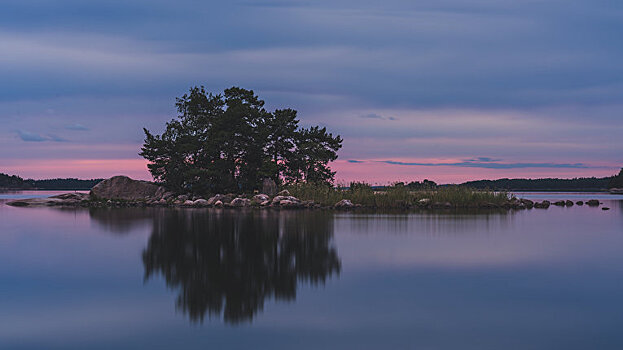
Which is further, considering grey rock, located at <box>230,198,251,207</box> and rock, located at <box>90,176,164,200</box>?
rock, located at <box>90,176,164,200</box>

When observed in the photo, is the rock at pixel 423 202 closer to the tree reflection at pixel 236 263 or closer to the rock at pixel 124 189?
the tree reflection at pixel 236 263

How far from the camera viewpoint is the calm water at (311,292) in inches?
300

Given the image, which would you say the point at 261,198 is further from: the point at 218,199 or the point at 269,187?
the point at 218,199

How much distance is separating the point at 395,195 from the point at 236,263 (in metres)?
26.8

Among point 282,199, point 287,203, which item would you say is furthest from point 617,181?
point 287,203

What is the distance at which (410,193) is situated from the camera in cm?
4016

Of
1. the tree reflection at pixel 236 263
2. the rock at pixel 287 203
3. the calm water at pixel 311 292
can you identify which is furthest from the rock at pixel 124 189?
the calm water at pixel 311 292

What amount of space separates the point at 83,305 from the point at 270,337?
382 cm

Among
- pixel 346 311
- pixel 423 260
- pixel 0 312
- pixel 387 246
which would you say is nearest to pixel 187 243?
pixel 387 246

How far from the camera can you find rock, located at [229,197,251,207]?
41.5m

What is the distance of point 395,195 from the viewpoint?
39.4m

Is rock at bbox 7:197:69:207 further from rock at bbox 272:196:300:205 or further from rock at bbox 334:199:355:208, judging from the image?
rock at bbox 334:199:355:208

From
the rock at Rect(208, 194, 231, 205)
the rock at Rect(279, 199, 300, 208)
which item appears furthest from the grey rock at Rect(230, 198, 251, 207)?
the rock at Rect(279, 199, 300, 208)

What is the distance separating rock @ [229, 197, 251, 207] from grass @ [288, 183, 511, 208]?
10.8 feet
